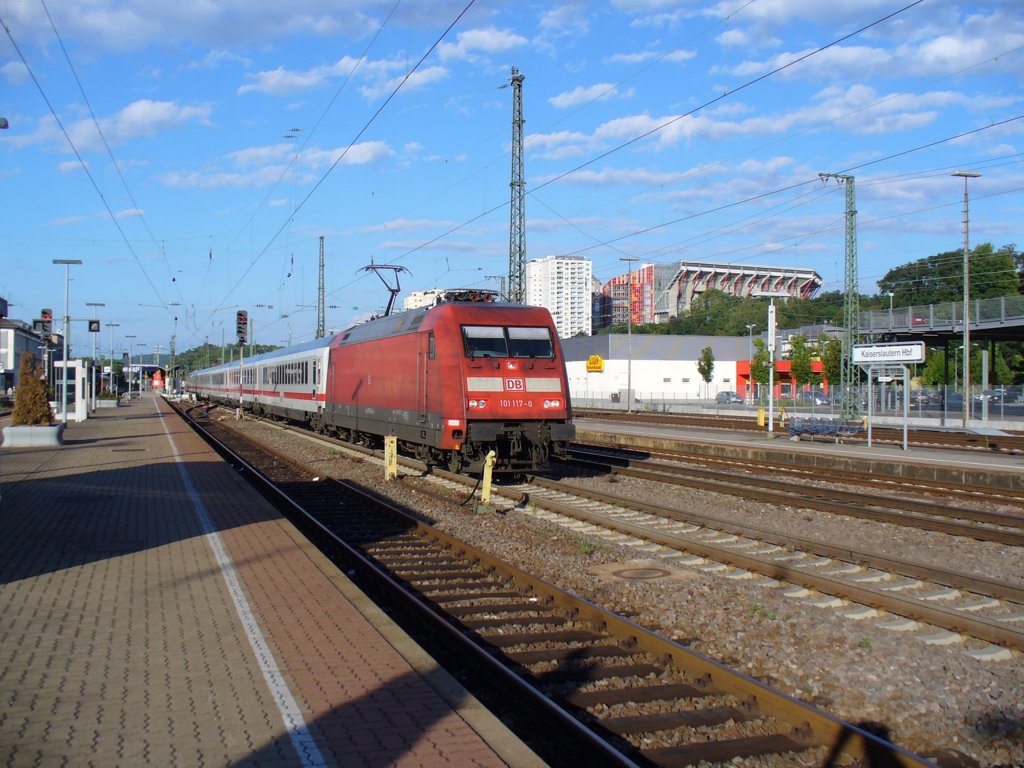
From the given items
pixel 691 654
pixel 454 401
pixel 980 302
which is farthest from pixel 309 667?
pixel 980 302

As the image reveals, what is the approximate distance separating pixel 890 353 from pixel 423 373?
14.7 metres

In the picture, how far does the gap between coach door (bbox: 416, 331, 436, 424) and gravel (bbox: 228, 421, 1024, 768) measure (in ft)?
13.8

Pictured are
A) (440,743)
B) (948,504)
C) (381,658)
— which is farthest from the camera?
(948,504)

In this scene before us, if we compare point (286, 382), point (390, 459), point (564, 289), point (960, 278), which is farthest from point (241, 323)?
point (564, 289)

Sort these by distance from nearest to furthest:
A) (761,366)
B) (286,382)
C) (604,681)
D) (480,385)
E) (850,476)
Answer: (604,681) < (480,385) < (850,476) < (286,382) < (761,366)

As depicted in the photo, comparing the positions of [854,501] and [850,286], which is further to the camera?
[850,286]

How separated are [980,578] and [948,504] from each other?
6.75 metres

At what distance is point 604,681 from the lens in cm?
614

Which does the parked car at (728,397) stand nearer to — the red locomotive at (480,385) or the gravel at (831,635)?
the red locomotive at (480,385)

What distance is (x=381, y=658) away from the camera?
6.04 metres

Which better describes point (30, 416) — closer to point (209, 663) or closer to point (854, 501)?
point (854, 501)

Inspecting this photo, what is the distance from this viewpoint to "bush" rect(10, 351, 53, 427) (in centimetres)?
2586

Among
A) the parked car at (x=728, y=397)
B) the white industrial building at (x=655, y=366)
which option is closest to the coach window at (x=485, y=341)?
A: the parked car at (x=728, y=397)

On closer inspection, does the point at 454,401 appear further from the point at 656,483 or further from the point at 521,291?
the point at 521,291
